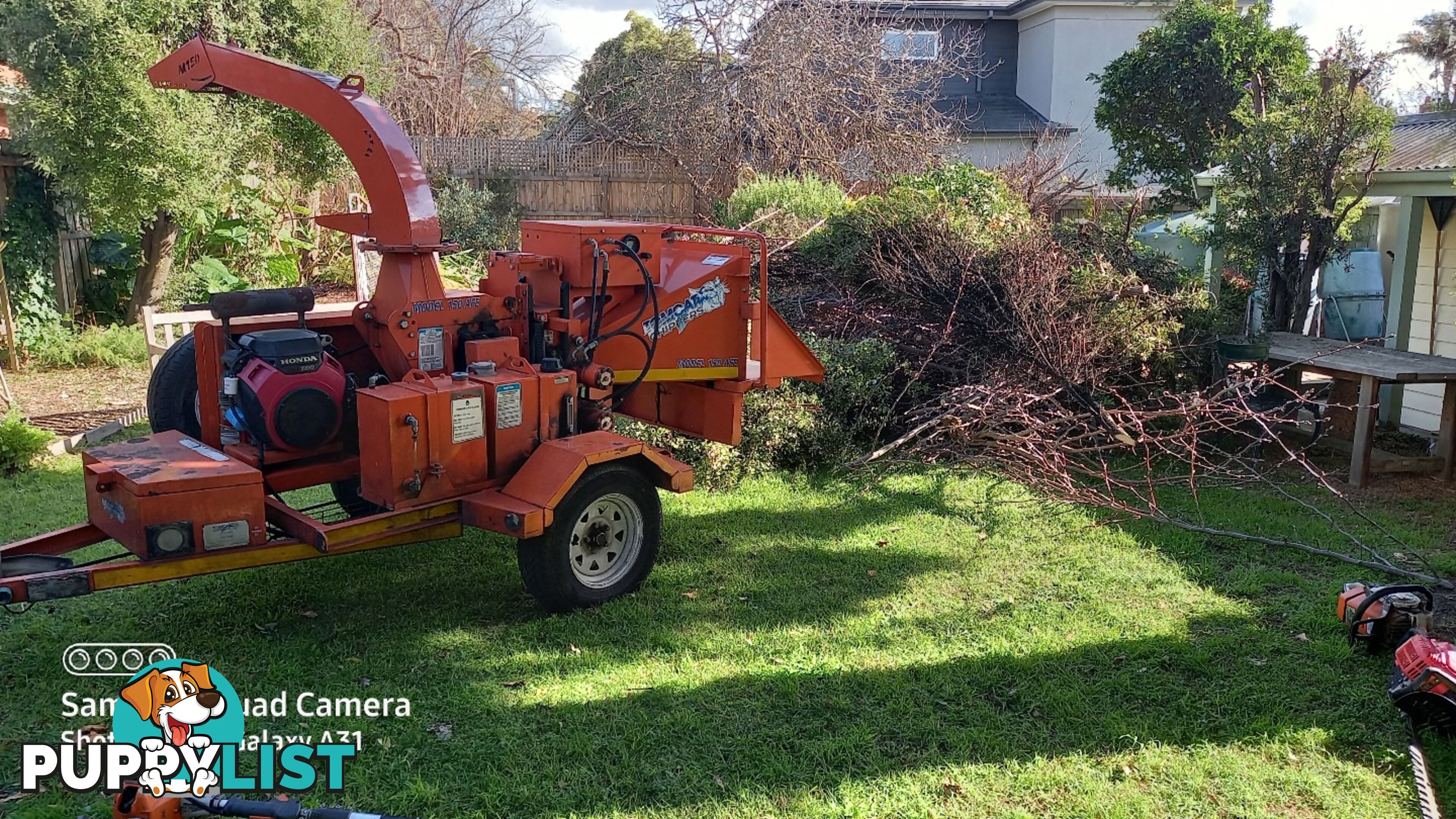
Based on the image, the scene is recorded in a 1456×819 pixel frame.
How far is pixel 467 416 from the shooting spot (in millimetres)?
4938

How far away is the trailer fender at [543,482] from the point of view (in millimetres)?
4836

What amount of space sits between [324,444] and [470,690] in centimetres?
152

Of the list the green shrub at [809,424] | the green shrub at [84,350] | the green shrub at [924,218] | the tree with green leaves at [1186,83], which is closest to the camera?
the green shrub at [809,424]

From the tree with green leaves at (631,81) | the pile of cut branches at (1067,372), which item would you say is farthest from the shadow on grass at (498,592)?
the tree with green leaves at (631,81)

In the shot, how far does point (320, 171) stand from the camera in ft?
39.3

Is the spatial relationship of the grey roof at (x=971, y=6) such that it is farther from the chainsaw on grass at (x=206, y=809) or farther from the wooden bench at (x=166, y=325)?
the chainsaw on grass at (x=206, y=809)

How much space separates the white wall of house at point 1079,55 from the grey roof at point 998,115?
51 cm

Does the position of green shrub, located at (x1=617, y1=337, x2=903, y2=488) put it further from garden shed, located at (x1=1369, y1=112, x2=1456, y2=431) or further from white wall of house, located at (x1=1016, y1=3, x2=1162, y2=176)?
white wall of house, located at (x1=1016, y1=3, x2=1162, y2=176)

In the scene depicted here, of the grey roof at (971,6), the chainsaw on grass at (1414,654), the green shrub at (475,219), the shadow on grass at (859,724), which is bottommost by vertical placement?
the shadow on grass at (859,724)

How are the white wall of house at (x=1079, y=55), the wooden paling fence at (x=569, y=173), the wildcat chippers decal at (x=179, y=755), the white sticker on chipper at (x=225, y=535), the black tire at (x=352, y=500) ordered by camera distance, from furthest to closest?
the white wall of house at (x=1079, y=55) → the wooden paling fence at (x=569, y=173) → the black tire at (x=352, y=500) → the white sticker on chipper at (x=225, y=535) → the wildcat chippers decal at (x=179, y=755)

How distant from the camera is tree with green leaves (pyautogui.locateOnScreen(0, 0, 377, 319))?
954cm

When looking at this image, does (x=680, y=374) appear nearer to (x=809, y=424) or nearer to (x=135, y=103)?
(x=809, y=424)

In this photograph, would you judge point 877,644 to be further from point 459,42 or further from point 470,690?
point 459,42

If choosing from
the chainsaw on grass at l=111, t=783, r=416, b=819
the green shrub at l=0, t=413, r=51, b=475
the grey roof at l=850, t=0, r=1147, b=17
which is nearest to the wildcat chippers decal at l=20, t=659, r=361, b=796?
the chainsaw on grass at l=111, t=783, r=416, b=819
